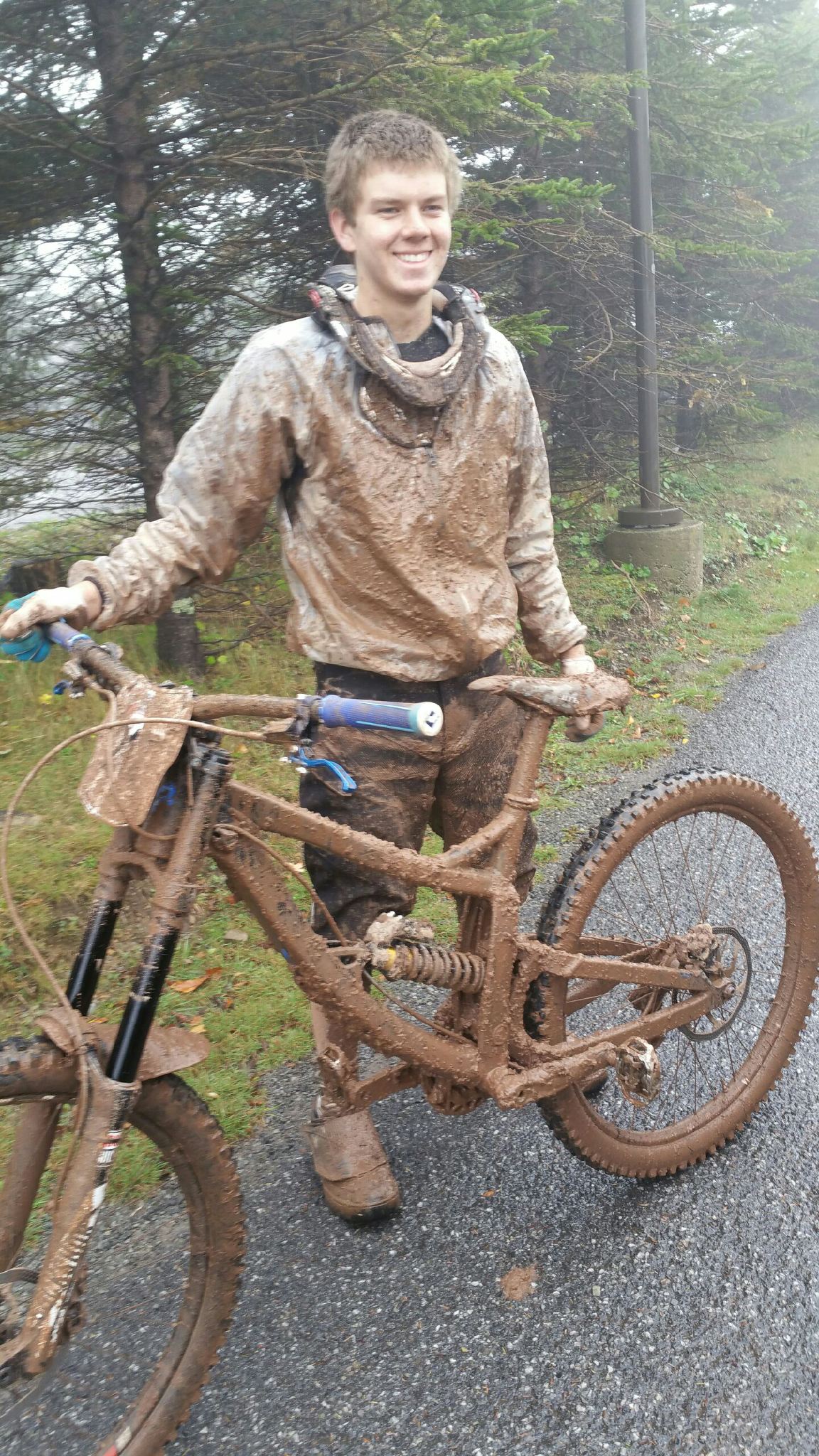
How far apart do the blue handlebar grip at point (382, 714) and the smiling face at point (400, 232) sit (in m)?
1.05

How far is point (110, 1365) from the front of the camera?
219 cm

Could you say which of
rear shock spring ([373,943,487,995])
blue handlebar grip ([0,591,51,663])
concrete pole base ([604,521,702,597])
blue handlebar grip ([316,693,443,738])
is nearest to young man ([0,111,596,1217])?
blue handlebar grip ([0,591,51,663])

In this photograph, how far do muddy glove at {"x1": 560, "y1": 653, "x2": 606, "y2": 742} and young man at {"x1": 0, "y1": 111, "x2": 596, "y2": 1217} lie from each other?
0.62 feet

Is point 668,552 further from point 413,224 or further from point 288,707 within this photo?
point 288,707

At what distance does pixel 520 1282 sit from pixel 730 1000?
1.06m

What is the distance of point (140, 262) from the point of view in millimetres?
4883

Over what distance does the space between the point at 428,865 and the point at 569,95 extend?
331 inches

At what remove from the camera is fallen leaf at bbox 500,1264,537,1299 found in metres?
2.39

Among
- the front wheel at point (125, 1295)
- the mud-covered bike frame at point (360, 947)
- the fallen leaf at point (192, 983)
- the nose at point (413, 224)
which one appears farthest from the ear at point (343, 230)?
the fallen leaf at point (192, 983)

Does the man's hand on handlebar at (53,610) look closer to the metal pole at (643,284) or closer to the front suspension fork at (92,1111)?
the front suspension fork at (92,1111)

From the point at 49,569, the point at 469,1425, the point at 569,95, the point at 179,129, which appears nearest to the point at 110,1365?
the point at 469,1425

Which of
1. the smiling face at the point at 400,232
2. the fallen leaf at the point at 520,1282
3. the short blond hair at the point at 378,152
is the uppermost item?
the short blond hair at the point at 378,152

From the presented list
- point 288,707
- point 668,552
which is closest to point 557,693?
point 288,707

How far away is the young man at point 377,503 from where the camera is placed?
7.29 feet
